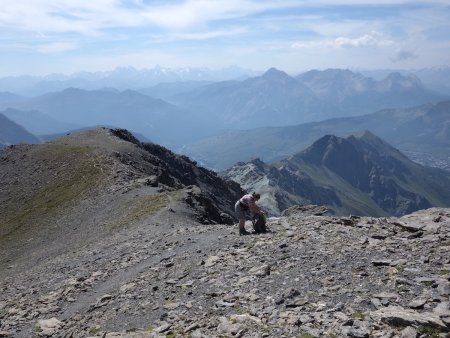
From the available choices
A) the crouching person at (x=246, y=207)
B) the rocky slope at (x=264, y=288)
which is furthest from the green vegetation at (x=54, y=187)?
the crouching person at (x=246, y=207)

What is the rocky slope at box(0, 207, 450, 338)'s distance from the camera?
14.7 meters

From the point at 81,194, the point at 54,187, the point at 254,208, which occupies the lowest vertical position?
the point at 81,194

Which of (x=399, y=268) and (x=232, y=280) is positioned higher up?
(x=399, y=268)

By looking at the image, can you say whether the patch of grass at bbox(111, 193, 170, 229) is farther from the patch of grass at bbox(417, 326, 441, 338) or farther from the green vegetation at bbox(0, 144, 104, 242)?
Answer: the patch of grass at bbox(417, 326, 441, 338)

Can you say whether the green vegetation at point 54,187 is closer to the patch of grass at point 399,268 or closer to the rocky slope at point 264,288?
the rocky slope at point 264,288

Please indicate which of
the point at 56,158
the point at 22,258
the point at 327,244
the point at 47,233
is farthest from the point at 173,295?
the point at 56,158

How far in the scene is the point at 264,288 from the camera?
1833 centimetres

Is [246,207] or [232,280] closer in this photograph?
[232,280]

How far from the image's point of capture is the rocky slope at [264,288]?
14.7 m

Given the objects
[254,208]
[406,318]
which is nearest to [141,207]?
[254,208]

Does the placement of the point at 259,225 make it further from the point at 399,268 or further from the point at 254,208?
the point at 399,268

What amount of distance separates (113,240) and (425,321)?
3052 centimetres

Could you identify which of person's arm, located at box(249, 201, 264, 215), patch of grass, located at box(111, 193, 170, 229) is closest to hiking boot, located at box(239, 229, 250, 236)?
person's arm, located at box(249, 201, 264, 215)

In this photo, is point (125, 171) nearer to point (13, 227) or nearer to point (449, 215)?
point (13, 227)
